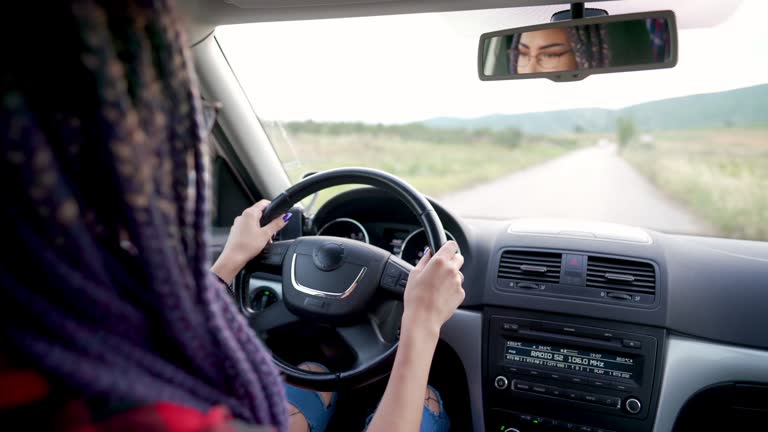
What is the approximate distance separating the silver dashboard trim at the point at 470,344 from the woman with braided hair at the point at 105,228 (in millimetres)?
1677

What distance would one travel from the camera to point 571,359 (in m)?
2.21

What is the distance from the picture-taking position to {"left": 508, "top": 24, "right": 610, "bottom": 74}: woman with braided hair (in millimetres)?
2064

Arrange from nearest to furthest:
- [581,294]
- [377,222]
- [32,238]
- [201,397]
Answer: [32,238] → [201,397] → [581,294] → [377,222]

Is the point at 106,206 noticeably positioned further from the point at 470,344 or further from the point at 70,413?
the point at 470,344

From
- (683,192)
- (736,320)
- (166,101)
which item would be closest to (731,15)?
(736,320)

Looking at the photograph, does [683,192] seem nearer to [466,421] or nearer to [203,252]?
[466,421]

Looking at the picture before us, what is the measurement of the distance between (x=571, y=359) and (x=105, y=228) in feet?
6.41

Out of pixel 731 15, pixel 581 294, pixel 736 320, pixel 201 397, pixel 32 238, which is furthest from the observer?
pixel 731 15

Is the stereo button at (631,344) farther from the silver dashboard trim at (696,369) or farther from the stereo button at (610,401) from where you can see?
the stereo button at (610,401)

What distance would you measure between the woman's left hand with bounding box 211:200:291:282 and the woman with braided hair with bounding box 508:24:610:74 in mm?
1178

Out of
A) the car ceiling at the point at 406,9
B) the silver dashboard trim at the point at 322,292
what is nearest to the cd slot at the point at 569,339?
the silver dashboard trim at the point at 322,292

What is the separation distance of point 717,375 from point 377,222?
1562mm

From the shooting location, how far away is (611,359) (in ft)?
7.11

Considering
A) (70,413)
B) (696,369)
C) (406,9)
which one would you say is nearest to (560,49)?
(406,9)
